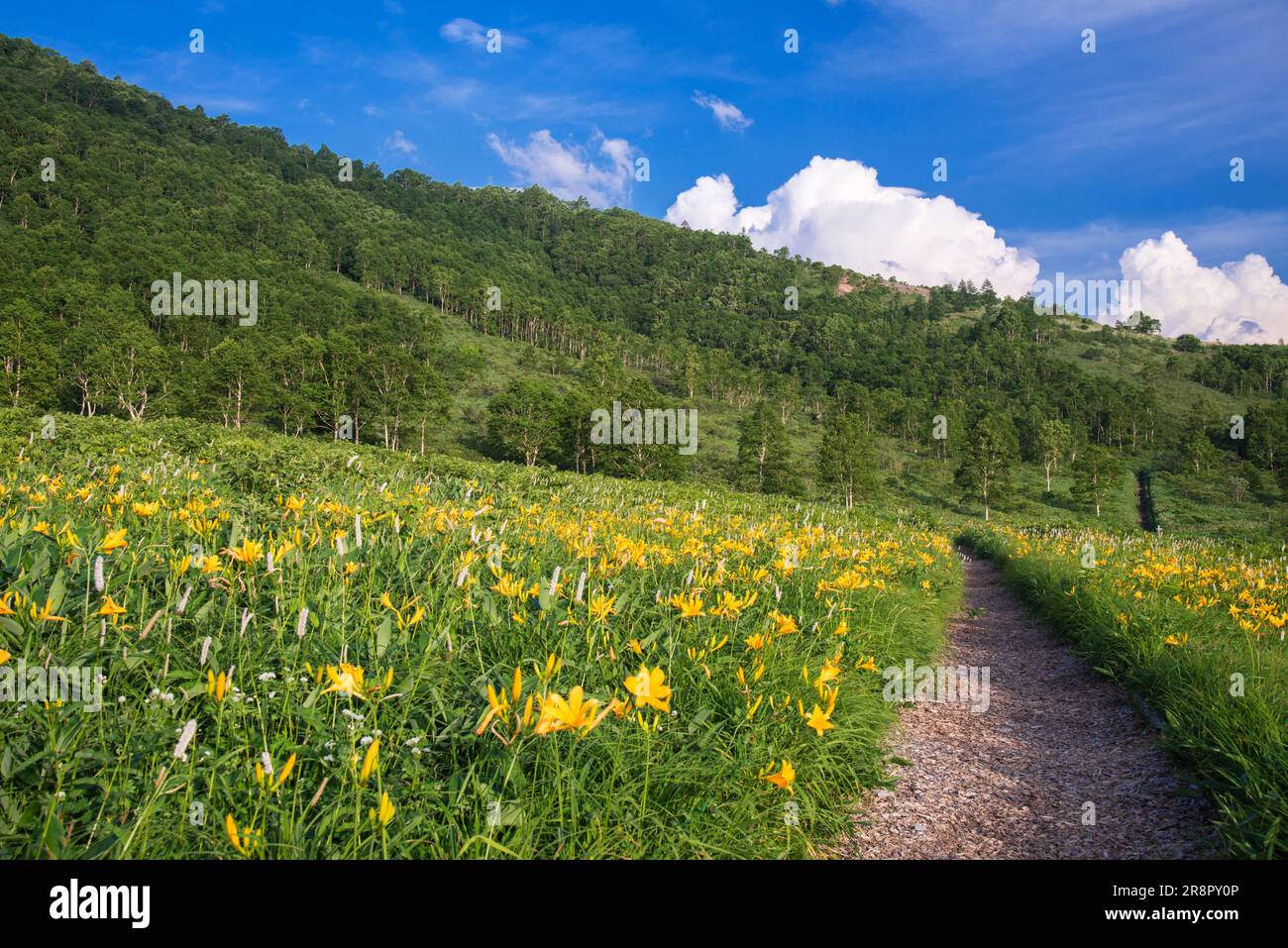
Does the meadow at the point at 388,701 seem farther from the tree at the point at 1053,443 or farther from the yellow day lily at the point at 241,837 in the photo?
the tree at the point at 1053,443

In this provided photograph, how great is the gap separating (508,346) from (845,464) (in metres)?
72.2

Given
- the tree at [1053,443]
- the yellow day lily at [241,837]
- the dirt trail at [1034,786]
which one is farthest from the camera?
the tree at [1053,443]

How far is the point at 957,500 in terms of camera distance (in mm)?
59719

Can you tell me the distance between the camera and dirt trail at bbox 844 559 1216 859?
3.06 metres

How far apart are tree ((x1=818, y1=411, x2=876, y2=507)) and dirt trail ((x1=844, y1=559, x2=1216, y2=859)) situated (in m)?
47.8

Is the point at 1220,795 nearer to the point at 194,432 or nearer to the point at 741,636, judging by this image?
the point at 741,636

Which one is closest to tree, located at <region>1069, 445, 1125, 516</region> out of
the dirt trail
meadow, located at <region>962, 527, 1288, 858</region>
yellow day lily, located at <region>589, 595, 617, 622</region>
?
meadow, located at <region>962, 527, 1288, 858</region>

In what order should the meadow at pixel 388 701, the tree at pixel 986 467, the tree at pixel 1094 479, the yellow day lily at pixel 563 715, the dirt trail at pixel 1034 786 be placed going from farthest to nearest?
the tree at pixel 1094 479, the tree at pixel 986 467, the dirt trail at pixel 1034 786, the meadow at pixel 388 701, the yellow day lily at pixel 563 715

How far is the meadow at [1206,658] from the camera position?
10.2ft

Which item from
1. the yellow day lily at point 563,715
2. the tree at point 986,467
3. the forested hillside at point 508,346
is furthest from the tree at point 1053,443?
the yellow day lily at point 563,715

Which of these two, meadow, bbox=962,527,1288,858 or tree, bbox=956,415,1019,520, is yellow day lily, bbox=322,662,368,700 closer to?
meadow, bbox=962,527,1288,858

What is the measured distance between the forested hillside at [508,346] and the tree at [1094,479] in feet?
0.88
